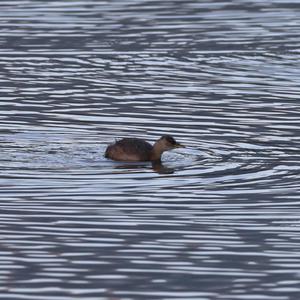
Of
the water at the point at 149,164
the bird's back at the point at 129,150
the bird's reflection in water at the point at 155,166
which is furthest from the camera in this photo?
the bird's back at the point at 129,150

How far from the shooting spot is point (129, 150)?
1836cm

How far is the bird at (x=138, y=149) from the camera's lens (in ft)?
60.1

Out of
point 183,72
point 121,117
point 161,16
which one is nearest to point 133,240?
point 121,117

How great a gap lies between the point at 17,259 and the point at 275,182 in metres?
4.45

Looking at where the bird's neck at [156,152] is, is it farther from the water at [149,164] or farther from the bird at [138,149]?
the water at [149,164]

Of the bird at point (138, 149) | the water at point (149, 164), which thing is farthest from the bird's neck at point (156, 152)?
the water at point (149, 164)

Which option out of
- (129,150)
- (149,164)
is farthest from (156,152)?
(129,150)

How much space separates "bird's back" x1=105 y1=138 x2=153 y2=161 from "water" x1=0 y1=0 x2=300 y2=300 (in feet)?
0.44

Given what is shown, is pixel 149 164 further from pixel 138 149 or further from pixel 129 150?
pixel 129 150

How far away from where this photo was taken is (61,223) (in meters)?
14.6

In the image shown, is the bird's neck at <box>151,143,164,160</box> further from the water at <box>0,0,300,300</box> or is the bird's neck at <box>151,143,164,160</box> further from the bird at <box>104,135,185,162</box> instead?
the water at <box>0,0,300,300</box>

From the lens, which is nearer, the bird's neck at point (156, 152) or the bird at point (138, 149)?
the bird at point (138, 149)

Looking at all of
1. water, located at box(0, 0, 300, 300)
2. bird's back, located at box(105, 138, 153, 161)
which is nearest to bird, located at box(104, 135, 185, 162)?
bird's back, located at box(105, 138, 153, 161)

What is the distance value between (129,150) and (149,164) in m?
0.42
